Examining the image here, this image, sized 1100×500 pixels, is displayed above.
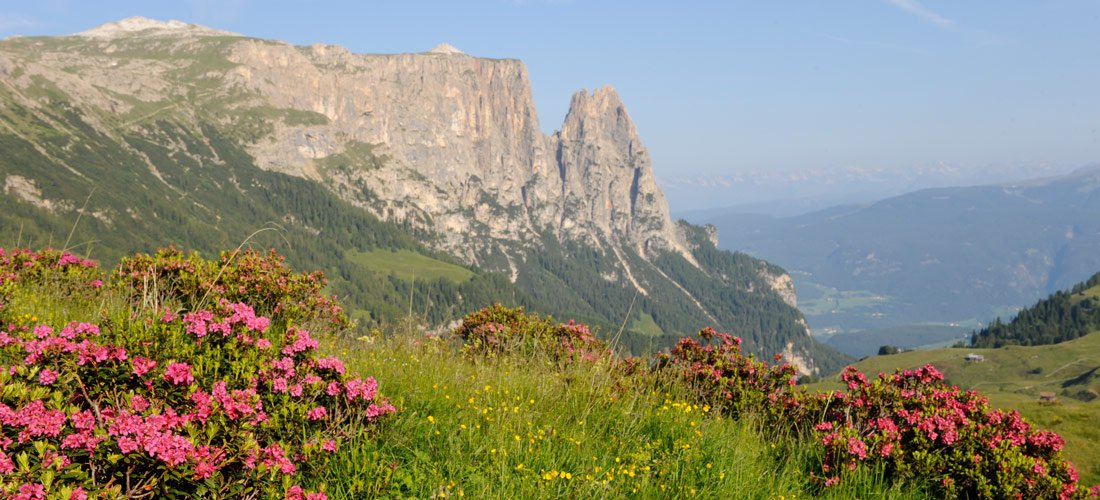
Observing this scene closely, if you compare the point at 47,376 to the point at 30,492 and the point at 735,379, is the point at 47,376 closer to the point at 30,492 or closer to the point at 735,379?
the point at 30,492

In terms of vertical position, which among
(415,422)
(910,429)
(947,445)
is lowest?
(947,445)

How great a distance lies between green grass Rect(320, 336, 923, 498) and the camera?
646 centimetres

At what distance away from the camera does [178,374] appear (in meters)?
5.56

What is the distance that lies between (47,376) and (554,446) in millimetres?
4916

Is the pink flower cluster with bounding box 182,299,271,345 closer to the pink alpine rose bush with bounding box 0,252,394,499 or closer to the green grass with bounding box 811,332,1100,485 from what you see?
the pink alpine rose bush with bounding box 0,252,394,499

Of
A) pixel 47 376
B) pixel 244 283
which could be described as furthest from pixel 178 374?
pixel 244 283

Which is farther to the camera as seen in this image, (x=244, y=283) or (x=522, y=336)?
(x=522, y=336)

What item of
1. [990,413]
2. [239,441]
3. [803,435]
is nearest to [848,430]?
[803,435]

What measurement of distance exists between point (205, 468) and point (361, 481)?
149 centimetres

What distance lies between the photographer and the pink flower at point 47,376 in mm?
5227

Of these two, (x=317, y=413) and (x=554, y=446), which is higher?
(x=317, y=413)

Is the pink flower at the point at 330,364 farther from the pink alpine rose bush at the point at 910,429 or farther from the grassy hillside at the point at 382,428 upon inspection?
the pink alpine rose bush at the point at 910,429

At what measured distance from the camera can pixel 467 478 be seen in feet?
21.8

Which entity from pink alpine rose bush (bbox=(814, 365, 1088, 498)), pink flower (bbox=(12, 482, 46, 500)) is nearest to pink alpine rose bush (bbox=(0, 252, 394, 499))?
pink flower (bbox=(12, 482, 46, 500))
